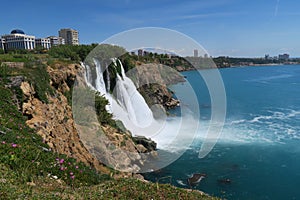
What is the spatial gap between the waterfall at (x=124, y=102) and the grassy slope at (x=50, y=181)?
494 inches

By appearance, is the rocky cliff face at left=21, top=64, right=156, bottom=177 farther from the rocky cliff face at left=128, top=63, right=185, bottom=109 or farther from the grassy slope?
the rocky cliff face at left=128, top=63, right=185, bottom=109

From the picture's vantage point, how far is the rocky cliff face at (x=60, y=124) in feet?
28.3

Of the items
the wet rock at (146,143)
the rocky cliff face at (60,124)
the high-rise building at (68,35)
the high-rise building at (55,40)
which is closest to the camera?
the rocky cliff face at (60,124)

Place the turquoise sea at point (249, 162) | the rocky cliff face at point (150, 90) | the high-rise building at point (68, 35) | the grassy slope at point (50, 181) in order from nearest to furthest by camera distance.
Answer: the grassy slope at point (50, 181) → the turquoise sea at point (249, 162) → the rocky cliff face at point (150, 90) → the high-rise building at point (68, 35)

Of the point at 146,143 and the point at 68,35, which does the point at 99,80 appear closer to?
the point at 146,143

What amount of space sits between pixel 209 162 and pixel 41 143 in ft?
34.9

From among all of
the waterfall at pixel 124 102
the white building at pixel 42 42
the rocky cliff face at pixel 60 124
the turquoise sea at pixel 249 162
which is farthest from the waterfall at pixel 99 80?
the white building at pixel 42 42

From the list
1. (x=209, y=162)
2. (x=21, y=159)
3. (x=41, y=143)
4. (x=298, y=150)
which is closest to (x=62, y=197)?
(x=21, y=159)

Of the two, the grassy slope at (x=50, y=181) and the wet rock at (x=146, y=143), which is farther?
the wet rock at (x=146, y=143)

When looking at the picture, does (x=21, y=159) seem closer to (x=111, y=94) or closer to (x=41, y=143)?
(x=41, y=143)

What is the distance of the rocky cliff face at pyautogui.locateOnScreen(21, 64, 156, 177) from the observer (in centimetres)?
863

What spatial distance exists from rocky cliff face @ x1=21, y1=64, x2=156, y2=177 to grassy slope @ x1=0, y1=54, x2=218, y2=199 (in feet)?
6.92

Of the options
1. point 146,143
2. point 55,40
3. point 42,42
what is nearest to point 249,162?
point 146,143

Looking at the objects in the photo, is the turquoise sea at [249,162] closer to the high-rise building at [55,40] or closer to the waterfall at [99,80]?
the waterfall at [99,80]
